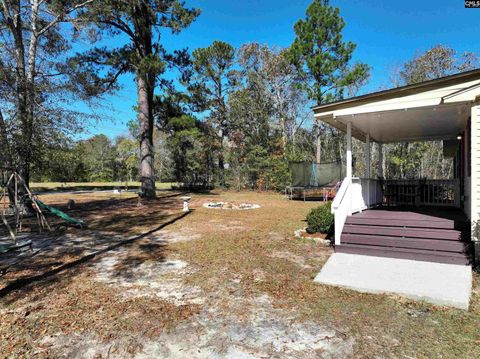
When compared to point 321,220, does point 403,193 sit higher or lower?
higher

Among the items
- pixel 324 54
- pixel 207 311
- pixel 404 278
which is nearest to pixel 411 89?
pixel 404 278

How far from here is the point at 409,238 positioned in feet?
16.8

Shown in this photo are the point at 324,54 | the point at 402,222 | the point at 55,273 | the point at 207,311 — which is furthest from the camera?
the point at 324,54

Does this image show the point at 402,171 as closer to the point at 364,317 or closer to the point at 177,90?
the point at 177,90

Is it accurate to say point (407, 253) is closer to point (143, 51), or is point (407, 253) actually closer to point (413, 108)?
point (413, 108)

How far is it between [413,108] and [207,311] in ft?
14.9

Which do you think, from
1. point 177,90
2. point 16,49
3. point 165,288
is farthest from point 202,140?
point 165,288

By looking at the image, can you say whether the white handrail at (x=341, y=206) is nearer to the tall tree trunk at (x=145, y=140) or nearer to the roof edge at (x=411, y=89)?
the roof edge at (x=411, y=89)

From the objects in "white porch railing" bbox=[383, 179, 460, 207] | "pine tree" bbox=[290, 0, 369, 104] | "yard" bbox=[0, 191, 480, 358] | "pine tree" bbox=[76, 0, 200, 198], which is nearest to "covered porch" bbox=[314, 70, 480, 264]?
"yard" bbox=[0, 191, 480, 358]

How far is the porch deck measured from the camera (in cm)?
473

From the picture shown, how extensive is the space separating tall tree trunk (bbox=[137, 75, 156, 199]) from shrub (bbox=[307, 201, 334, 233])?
32.7 feet

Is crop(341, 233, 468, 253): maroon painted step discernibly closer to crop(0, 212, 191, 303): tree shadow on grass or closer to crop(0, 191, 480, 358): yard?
crop(0, 191, 480, 358): yard

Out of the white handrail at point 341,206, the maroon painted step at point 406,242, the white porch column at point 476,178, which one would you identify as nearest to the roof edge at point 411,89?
the white porch column at point 476,178

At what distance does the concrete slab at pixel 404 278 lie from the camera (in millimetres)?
3477
